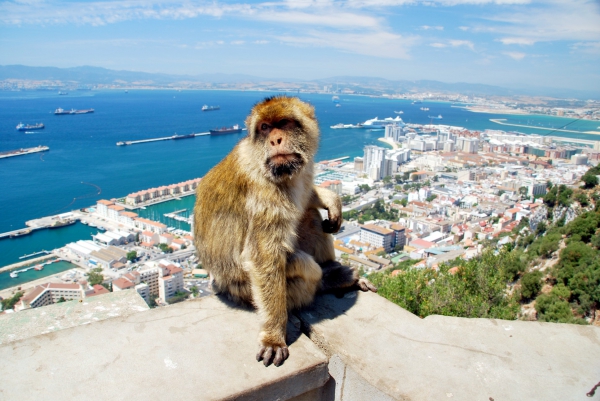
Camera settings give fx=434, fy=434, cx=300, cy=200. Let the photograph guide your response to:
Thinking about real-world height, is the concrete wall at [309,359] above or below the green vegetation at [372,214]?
above

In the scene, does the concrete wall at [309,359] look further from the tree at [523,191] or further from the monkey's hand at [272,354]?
the tree at [523,191]

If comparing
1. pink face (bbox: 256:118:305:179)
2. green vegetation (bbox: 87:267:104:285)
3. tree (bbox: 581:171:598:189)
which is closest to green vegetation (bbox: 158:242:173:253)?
green vegetation (bbox: 87:267:104:285)

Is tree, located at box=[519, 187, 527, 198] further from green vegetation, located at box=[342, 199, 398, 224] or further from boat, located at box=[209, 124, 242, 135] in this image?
boat, located at box=[209, 124, 242, 135]

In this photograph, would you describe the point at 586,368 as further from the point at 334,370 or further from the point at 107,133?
the point at 107,133

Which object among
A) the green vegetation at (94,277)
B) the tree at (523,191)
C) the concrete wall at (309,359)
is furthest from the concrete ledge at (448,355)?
the tree at (523,191)

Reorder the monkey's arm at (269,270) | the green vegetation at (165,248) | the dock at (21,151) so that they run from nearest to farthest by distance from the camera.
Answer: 1. the monkey's arm at (269,270)
2. the green vegetation at (165,248)
3. the dock at (21,151)

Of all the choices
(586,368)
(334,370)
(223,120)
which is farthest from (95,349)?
(223,120)
